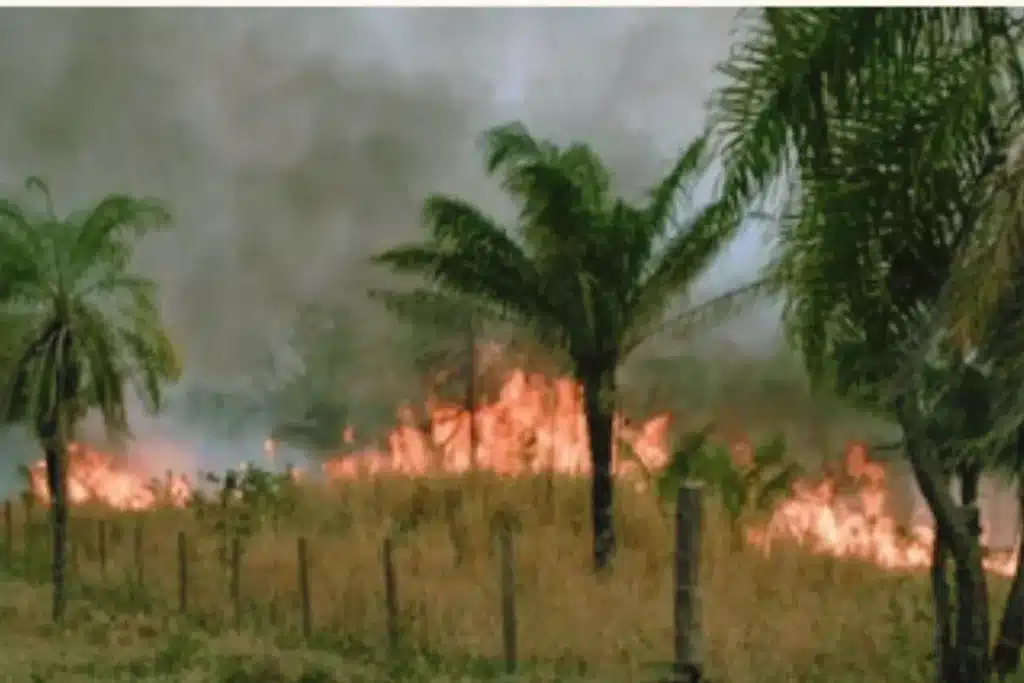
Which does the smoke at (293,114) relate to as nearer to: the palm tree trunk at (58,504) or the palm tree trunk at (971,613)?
the palm tree trunk at (58,504)

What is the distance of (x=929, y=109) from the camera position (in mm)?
2914

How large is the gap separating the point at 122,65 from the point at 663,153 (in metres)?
1.36

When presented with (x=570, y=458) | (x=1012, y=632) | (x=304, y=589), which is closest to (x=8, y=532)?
(x=304, y=589)

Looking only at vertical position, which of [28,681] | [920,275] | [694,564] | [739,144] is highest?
[739,144]

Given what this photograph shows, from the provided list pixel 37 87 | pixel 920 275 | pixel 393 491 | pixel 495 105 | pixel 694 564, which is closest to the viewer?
pixel 694 564

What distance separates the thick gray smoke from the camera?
3.38 m

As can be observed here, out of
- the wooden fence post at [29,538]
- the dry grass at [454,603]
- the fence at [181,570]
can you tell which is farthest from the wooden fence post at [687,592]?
the wooden fence post at [29,538]

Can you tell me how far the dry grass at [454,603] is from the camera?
334 cm

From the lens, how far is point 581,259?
4391mm

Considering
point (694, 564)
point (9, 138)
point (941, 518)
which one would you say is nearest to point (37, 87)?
point (9, 138)

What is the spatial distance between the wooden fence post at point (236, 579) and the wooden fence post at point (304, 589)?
15cm

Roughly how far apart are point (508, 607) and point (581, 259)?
1314mm

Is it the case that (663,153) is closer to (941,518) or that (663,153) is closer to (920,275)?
(920,275)

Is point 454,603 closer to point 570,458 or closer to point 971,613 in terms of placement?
point 570,458
